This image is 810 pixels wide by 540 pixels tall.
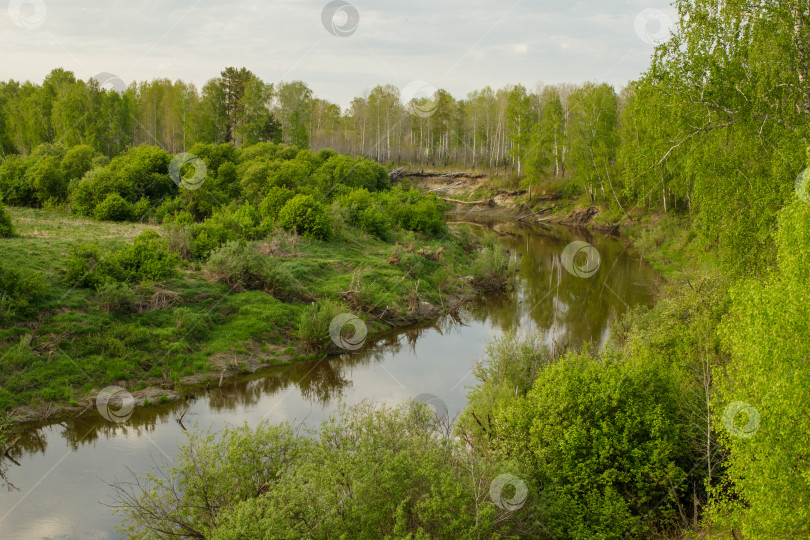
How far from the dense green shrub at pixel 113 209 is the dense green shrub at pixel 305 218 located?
933cm

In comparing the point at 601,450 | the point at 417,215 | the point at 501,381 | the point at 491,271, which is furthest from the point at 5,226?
the point at 601,450

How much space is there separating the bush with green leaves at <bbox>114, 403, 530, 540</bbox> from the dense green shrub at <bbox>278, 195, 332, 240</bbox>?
72.6 ft

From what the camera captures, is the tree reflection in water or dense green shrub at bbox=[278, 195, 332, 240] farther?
dense green shrub at bbox=[278, 195, 332, 240]

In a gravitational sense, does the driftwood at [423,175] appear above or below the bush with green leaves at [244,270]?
above

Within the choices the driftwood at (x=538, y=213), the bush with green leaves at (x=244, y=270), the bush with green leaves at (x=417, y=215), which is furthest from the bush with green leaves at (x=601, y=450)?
the driftwood at (x=538, y=213)

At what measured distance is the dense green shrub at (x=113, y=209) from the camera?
109 ft

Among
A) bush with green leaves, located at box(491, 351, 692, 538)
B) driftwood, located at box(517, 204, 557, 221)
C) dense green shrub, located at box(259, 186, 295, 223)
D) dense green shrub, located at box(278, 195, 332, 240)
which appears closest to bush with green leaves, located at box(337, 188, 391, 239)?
dense green shrub, located at box(259, 186, 295, 223)

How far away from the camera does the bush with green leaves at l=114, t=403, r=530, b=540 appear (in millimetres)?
8266

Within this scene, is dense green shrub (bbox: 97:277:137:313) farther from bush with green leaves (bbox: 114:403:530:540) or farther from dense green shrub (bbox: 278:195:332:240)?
dense green shrub (bbox: 278:195:332:240)

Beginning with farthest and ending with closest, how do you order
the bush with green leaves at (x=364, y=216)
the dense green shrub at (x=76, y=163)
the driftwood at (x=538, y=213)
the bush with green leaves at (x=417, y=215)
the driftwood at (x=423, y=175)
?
the driftwood at (x=423, y=175), the driftwood at (x=538, y=213), the bush with green leaves at (x=417, y=215), the dense green shrub at (x=76, y=163), the bush with green leaves at (x=364, y=216)

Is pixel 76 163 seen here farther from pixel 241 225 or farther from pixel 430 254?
pixel 430 254

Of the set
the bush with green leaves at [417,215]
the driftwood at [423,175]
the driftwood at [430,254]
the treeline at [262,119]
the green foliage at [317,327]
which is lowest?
the green foliage at [317,327]

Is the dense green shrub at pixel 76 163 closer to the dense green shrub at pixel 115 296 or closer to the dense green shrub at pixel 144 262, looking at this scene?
the dense green shrub at pixel 144 262

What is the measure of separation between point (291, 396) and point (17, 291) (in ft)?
28.6
